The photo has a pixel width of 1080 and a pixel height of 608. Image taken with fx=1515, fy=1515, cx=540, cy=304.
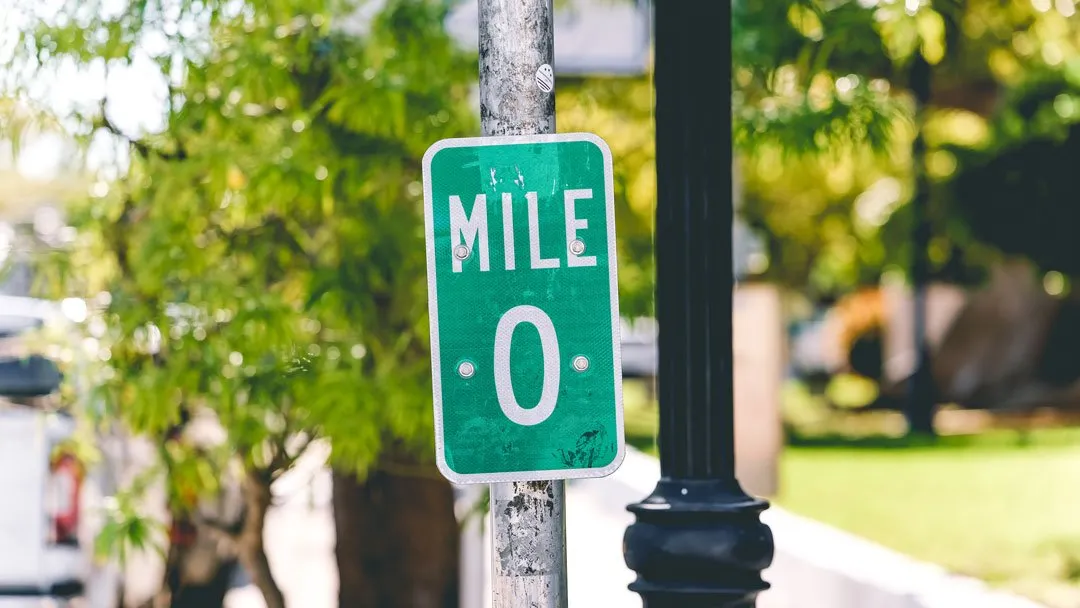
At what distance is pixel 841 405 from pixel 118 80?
2164 cm

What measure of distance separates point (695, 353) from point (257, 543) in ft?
7.34

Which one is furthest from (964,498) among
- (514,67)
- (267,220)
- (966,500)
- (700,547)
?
(514,67)

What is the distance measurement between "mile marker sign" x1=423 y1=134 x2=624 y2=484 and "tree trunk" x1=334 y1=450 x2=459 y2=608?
293cm

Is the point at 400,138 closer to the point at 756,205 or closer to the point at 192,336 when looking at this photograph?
the point at 192,336

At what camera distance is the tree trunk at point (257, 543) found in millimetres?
5266

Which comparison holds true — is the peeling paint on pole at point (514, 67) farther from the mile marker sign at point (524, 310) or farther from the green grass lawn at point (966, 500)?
the green grass lawn at point (966, 500)

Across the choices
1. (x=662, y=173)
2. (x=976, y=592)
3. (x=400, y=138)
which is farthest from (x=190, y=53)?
(x=976, y=592)

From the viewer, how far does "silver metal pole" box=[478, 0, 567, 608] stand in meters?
2.96

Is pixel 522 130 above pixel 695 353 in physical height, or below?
above

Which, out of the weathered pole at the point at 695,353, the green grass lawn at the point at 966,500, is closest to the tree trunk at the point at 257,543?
the weathered pole at the point at 695,353

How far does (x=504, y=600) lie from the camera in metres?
3.00

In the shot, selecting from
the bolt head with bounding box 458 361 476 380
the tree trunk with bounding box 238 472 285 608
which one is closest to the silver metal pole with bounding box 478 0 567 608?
the bolt head with bounding box 458 361 476 380

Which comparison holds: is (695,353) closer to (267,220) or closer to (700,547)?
(700,547)

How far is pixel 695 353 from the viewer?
379cm
